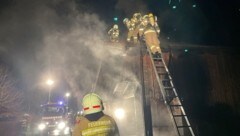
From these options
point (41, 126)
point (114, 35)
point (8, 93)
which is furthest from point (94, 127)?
point (8, 93)

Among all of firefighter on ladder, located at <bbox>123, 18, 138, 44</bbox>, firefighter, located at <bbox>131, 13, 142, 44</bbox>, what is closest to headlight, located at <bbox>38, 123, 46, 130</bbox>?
Result: firefighter on ladder, located at <bbox>123, 18, 138, 44</bbox>

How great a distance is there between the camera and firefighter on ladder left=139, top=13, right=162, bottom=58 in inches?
351

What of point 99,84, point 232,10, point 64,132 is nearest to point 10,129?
point 64,132

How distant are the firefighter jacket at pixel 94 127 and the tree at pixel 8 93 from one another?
23279 millimetres

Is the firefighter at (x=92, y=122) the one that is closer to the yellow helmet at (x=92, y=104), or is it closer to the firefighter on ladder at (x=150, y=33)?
the yellow helmet at (x=92, y=104)

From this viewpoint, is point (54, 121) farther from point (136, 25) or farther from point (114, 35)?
point (136, 25)

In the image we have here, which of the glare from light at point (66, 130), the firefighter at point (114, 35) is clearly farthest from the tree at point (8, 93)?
the firefighter at point (114, 35)

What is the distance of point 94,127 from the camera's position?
10.5 ft

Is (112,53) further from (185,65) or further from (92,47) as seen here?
(185,65)

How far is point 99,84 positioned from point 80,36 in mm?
2986

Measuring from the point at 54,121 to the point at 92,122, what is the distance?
457 inches

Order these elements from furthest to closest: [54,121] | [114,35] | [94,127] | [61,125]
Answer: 1. [54,121]
2. [61,125]
3. [114,35]
4. [94,127]

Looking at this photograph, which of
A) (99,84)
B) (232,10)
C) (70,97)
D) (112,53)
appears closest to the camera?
(112,53)

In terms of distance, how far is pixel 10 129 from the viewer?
1530cm
